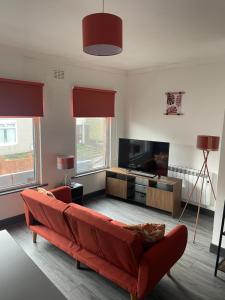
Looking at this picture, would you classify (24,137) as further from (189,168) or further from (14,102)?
(189,168)

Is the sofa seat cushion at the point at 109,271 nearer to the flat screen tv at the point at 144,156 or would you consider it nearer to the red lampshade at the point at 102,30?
the red lampshade at the point at 102,30

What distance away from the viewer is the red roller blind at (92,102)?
4719 mm

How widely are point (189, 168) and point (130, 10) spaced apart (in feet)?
10.8

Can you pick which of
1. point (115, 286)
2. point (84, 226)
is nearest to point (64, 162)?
point (84, 226)

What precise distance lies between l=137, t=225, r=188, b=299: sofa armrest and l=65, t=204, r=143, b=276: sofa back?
3.6 inches

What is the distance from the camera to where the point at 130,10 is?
2.34 m

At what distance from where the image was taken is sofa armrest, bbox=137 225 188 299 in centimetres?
211

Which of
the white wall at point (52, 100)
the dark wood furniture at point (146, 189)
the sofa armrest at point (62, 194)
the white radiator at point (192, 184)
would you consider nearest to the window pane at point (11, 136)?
the white wall at point (52, 100)

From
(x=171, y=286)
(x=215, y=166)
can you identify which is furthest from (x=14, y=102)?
(x=215, y=166)

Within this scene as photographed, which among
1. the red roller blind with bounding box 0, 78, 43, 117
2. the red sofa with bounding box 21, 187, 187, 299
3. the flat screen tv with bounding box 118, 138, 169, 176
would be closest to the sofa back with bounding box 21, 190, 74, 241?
the red sofa with bounding box 21, 187, 187, 299

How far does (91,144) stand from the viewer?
5395 millimetres

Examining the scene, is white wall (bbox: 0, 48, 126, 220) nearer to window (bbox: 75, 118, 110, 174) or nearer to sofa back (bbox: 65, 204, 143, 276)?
window (bbox: 75, 118, 110, 174)

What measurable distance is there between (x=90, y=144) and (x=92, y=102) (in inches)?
37.6

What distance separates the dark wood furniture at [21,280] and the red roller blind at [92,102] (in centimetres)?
340
